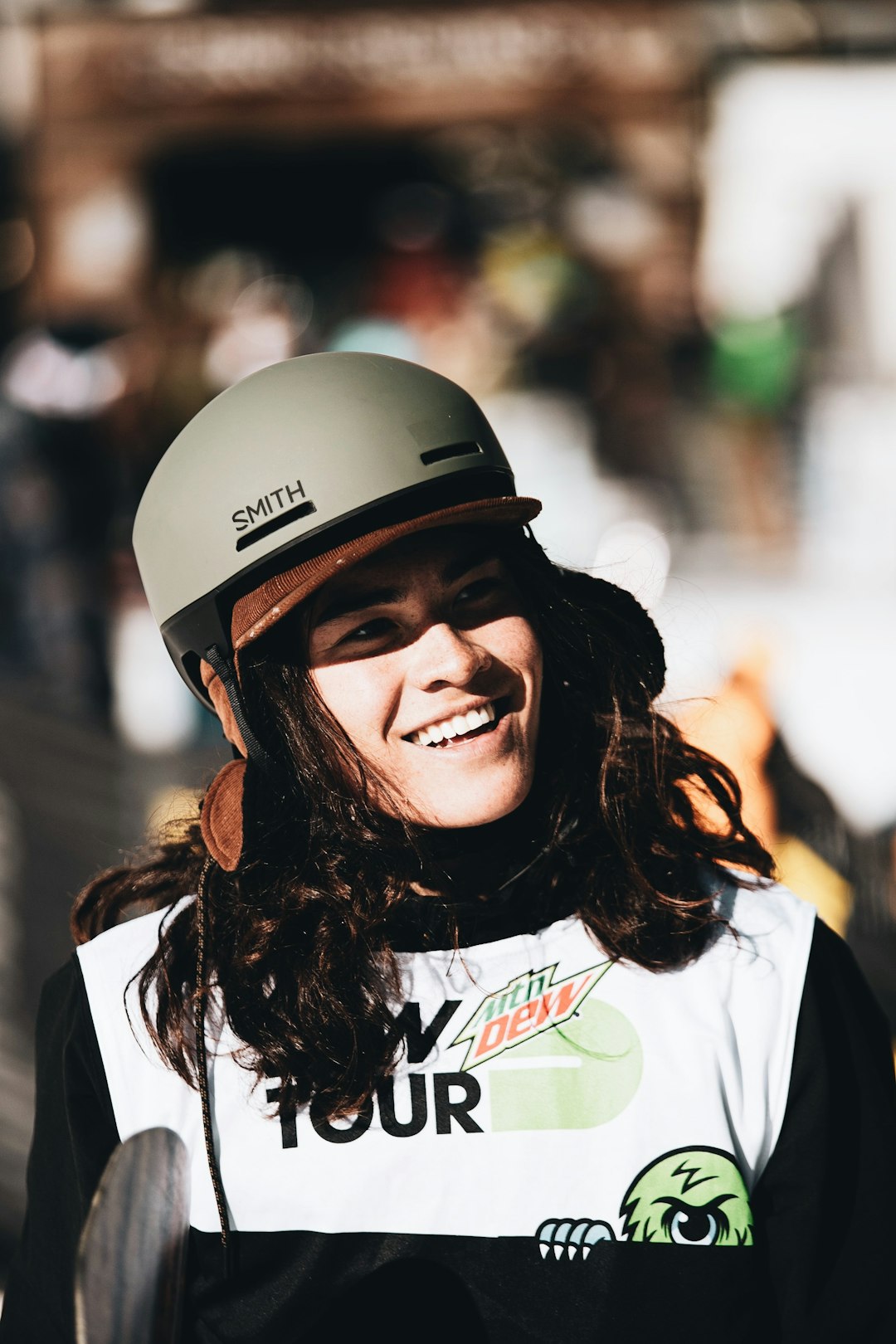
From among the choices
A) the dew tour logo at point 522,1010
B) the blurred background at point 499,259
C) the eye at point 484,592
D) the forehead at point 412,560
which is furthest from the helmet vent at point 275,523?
the blurred background at point 499,259

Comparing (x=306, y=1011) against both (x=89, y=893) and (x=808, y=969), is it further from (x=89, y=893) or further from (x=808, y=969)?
(x=808, y=969)

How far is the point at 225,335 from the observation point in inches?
248

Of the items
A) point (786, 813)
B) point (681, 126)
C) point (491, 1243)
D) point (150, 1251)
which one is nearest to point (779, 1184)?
point (491, 1243)

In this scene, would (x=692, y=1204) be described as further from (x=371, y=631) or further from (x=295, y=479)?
Answer: (x=295, y=479)

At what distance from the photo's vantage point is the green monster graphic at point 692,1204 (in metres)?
1.57

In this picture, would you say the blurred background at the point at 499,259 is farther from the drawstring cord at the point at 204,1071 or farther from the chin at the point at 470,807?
the chin at the point at 470,807

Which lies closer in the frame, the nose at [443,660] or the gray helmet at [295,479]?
the nose at [443,660]

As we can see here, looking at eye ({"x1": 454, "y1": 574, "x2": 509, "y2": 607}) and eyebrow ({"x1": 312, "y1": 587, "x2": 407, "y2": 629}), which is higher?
eye ({"x1": 454, "y1": 574, "x2": 509, "y2": 607})

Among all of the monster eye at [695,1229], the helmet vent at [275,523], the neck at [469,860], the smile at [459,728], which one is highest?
the helmet vent at [275,523]

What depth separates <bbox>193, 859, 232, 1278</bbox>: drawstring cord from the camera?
5.27 ft

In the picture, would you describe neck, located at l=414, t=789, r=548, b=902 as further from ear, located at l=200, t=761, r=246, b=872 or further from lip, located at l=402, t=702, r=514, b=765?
ear, located at l=200, t=761, r=246, b=872

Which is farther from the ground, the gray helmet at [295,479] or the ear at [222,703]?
the gray helmet at [295,479]

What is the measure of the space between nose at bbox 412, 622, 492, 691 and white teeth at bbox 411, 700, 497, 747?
2.0 inches

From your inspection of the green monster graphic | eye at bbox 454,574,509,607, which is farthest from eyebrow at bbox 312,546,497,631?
the green monster graphic
